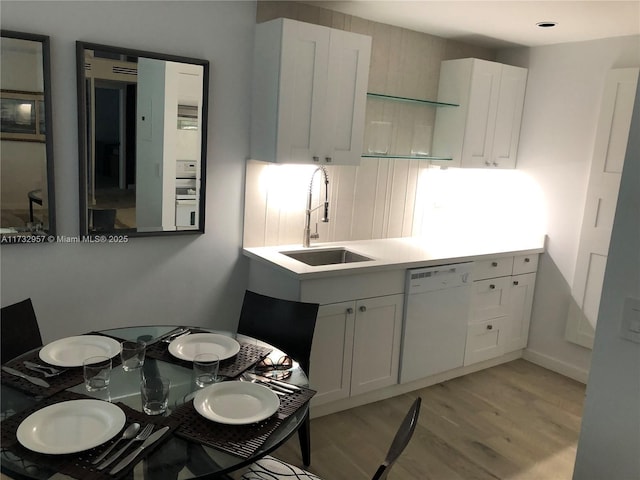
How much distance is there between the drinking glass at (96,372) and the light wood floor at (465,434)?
1.23m

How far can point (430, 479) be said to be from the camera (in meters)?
2.61

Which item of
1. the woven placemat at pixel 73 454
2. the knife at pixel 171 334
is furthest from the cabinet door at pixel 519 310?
the woven placemat at pixel 73 454

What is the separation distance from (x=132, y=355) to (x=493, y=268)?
266 centimetres

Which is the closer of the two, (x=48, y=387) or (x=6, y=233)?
(x=48, y=387)

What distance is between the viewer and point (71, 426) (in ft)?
4.99

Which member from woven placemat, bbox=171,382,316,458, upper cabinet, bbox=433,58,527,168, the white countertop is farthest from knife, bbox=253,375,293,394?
upper cabinet, bbox=433,58,527,168

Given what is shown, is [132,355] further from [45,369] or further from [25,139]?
[25,139]

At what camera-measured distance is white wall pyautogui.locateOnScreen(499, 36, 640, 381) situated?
3.75 meters

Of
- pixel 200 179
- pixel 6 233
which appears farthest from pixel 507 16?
pixel 6 233

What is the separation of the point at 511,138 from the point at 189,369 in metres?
3.18

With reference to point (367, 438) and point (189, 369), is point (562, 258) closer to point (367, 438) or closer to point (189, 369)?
point (367, 438)

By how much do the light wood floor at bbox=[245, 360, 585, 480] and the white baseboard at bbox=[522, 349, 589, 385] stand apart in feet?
0.33

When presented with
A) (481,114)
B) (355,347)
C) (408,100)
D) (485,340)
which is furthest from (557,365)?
(408,100)

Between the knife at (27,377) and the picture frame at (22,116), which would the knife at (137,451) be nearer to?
the knife at (27,377)
